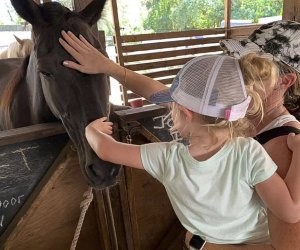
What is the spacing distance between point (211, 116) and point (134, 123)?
582 mm

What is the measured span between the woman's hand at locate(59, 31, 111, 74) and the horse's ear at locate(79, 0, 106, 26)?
Answer: 0.25 m

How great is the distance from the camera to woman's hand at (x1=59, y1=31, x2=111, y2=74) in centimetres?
102

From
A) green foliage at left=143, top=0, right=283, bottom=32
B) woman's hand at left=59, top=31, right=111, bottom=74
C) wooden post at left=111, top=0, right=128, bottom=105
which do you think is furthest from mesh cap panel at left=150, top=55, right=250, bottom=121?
green foliage at left=143, top=0, right=283, bottom=32

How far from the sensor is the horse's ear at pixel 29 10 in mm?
1075

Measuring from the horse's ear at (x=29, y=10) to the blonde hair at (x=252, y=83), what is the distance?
0.66 metres

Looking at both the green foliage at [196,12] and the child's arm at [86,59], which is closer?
the child's arm at [86,59]

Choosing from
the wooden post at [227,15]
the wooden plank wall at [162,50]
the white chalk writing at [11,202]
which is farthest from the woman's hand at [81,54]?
the wooden post at [227,15]

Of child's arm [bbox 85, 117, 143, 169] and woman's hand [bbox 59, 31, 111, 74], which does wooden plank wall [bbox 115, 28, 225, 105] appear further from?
child's arm [bbox 85, 117, 143, 169]

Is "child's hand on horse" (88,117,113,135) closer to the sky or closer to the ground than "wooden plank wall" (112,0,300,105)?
closer to the sky

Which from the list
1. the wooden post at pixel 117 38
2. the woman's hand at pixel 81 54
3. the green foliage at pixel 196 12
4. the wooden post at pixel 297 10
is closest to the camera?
the woman's hand at pixel 81 54

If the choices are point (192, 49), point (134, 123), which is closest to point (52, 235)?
point (134, 123)

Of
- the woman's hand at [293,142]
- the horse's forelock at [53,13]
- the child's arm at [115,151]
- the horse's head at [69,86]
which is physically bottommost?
the child's arm at [115,151]

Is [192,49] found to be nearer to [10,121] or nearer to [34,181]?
[10,121]

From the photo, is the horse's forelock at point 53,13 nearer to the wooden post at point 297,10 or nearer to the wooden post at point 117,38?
the wooden post at point 297,10
